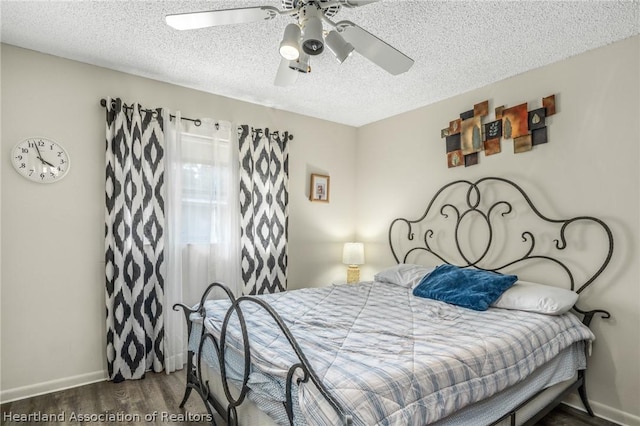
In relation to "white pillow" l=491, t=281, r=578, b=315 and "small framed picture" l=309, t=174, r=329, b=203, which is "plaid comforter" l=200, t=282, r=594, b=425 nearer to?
"white pillow" l=491, t=281, r=578, b=315

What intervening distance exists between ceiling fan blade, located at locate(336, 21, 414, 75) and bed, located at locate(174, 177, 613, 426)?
1365 millimetres

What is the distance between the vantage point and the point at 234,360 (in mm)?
1880

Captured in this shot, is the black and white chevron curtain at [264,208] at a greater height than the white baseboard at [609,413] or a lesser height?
greater

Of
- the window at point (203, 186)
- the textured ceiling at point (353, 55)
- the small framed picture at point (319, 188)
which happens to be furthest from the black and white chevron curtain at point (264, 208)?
the textured ceiling at point (353, 55)

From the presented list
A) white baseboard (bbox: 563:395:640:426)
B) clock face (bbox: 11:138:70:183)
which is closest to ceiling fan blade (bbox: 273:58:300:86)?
clock face (bbox: 11:138:70:183)

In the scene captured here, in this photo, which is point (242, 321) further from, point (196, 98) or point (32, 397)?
point (196, 98)

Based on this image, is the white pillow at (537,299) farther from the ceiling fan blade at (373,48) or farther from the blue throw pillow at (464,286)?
the ceiling fan blade at (373,48)

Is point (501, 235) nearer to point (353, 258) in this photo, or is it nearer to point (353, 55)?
point (353, 258)

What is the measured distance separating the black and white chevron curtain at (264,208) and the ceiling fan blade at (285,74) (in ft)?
4.37

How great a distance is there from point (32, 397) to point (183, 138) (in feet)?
7.30

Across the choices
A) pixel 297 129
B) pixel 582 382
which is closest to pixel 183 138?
pixel 297 129

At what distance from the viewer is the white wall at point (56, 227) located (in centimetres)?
255

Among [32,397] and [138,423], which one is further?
[32,397]

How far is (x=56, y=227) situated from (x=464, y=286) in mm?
3046
